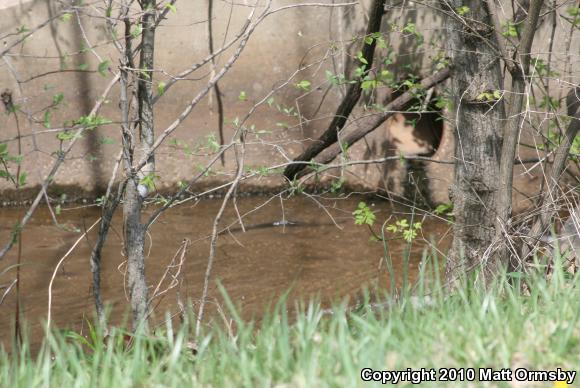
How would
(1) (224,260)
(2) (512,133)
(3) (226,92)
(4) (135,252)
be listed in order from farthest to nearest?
(3) (226,92) < (1) (224,260) < (4) (135,252) < (2) (512,133)

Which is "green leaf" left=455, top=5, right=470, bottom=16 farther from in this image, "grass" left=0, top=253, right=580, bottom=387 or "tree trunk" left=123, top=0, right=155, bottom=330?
"grass" left=0, top=253, right=580, bottom=387

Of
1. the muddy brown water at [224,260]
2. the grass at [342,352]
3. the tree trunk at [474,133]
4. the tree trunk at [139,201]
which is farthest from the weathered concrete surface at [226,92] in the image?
the grass at [342,352]

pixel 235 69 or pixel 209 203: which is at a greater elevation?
pixel 235 69

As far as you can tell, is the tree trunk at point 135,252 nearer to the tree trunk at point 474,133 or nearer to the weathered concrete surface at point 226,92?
the tree trunk at point 474,133

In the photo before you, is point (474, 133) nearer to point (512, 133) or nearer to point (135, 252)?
point (512, 133)

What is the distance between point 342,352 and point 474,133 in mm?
2359

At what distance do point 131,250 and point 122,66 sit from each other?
0.95 m

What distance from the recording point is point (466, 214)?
4.62 m

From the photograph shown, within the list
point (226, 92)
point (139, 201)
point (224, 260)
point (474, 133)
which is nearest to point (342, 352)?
point (139, 201)

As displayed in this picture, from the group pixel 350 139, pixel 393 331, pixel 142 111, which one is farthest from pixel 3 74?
pixel 393 331

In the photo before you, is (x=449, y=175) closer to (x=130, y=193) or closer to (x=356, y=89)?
(x=356, y=89)

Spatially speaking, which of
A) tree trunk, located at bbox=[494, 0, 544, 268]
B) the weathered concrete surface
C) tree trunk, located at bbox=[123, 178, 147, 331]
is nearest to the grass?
tree trunk, located at bbox=[494, 0, 544, 268]

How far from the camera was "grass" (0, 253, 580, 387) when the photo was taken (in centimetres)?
252

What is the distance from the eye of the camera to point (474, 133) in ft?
15.0
